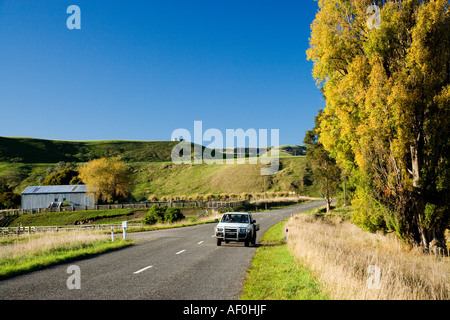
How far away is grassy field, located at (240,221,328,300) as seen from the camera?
24.5 feet

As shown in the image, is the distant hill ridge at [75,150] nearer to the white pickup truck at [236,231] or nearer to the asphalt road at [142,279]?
the white pickup truck at [236,231]

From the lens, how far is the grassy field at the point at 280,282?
746 centimetres

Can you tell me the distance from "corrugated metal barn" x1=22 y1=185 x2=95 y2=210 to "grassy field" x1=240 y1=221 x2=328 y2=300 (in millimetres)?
68169

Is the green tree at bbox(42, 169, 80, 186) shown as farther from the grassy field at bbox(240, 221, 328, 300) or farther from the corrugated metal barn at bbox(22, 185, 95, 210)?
the grassy field at bbox(240, 221, 328, 300)

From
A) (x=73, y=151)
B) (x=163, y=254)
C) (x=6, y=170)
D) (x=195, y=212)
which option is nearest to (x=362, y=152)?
(x=163, y=254)

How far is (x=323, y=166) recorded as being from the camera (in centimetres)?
4466

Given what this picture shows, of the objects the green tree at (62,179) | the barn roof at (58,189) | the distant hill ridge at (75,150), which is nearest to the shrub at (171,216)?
the barn roof at (58,189)

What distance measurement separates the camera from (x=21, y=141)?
549ft

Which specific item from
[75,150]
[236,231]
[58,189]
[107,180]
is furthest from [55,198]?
[75,150]

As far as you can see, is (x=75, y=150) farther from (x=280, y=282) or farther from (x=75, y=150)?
(x=280, y=282)

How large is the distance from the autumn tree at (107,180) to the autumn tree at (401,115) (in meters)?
64.5

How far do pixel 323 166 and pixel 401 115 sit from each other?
31613 mm
